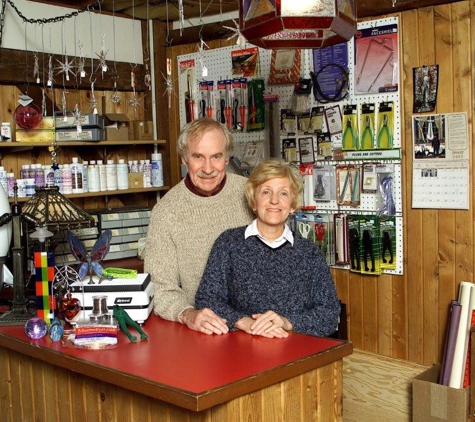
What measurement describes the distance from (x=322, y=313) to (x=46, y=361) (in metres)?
0.96

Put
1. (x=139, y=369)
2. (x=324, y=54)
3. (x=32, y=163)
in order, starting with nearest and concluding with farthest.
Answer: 1. (x=139, y=369)
2. (x=324, y=54)
3. (x=32, y=163)

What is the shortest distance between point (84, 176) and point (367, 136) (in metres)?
1.70

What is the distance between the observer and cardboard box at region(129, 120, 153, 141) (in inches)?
197

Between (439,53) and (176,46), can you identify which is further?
(176,46)

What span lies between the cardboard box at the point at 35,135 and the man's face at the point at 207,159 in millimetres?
1649

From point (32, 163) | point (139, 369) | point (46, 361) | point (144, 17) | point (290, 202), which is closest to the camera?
point (139, 369)

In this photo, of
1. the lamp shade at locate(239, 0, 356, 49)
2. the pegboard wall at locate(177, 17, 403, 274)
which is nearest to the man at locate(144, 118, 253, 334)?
the lamp shade at locate(239, 0, 356, 49)

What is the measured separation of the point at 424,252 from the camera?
398 cm

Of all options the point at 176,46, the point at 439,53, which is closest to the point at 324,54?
the point at 439,53

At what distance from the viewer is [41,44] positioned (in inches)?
181

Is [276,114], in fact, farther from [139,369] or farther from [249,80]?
[139,369]

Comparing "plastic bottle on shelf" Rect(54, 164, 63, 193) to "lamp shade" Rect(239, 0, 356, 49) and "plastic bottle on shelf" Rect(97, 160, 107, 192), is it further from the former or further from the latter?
"lamp shade" Rect(239, 0, 356, 49)

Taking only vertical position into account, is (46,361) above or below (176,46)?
below

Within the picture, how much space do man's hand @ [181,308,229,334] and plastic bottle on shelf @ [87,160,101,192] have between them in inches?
85.0
